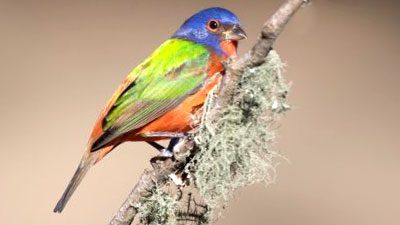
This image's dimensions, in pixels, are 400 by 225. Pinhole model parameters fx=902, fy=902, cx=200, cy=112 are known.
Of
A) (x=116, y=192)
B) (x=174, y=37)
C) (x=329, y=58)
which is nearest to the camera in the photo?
(x=174, y=37)

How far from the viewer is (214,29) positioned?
3.10 meters

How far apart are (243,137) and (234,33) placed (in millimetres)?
685

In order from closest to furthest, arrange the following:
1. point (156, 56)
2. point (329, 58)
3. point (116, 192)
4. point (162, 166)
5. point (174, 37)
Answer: point (162, 166) < point (156, 56) < point (174, 37) < point (116, 192) < point (329, 58)

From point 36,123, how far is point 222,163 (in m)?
2.04

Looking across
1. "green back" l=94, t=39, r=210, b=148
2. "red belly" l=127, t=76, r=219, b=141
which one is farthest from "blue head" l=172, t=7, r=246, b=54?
"red belly" l=127, t=76, r=219, b=141

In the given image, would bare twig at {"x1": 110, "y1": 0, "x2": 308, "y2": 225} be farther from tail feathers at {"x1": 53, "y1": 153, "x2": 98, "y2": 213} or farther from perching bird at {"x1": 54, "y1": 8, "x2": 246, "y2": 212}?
tail feathers at {"x1": 53, "y1": 153, "x2": 98, "y2": 213}

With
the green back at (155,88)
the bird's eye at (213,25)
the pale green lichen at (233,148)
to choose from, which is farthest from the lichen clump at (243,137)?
the bird's eye at (213,25)

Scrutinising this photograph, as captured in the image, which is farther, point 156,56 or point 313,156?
point 313,156

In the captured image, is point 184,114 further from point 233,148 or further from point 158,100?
point 233,148

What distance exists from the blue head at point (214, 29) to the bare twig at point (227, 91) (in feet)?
2.12

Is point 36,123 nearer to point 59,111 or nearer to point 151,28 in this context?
point 59,111

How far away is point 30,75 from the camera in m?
4.36

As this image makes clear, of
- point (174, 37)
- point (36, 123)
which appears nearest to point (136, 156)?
point (36, 123)

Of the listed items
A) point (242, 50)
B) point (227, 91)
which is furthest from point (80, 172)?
point (242, 50)
